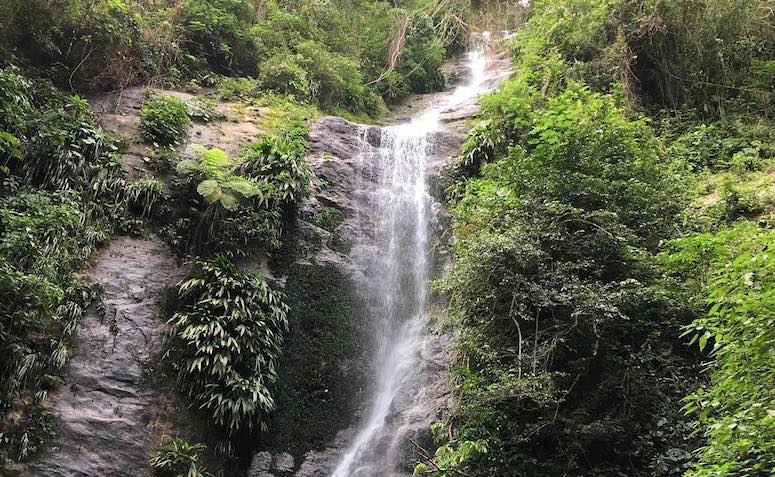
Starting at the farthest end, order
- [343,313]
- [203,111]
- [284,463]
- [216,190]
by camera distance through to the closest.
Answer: [203,111], [343,313], [216,190], [284,463]

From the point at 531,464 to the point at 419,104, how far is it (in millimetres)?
14233

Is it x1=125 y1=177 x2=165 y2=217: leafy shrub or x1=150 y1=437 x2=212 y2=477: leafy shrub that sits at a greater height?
x1=125 y1=177 x2=165 y2=217: leafy shrub

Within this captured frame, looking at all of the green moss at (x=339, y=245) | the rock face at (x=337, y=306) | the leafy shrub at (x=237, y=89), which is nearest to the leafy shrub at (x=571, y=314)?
the rock face at (x=337, y=306)

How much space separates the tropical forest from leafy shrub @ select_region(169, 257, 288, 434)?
5cm

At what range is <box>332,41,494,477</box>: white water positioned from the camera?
333 inches

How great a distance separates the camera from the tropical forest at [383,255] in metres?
5.88

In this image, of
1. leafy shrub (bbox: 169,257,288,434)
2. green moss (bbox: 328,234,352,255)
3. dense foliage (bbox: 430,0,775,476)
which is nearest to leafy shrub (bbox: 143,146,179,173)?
leafy shrub (bbox: 169,257,288,434)

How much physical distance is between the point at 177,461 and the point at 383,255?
18.3 feet

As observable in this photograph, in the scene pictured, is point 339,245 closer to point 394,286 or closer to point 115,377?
point 394,286

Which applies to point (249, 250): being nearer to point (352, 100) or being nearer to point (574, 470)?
point (574, 470)

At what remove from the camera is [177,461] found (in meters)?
7.16

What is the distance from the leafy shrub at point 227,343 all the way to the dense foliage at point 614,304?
3.02 meters

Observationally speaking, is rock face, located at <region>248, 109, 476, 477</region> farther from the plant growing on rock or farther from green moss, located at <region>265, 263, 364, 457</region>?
the plant growing on rock

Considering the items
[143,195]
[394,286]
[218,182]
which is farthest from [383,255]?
[143,195]
